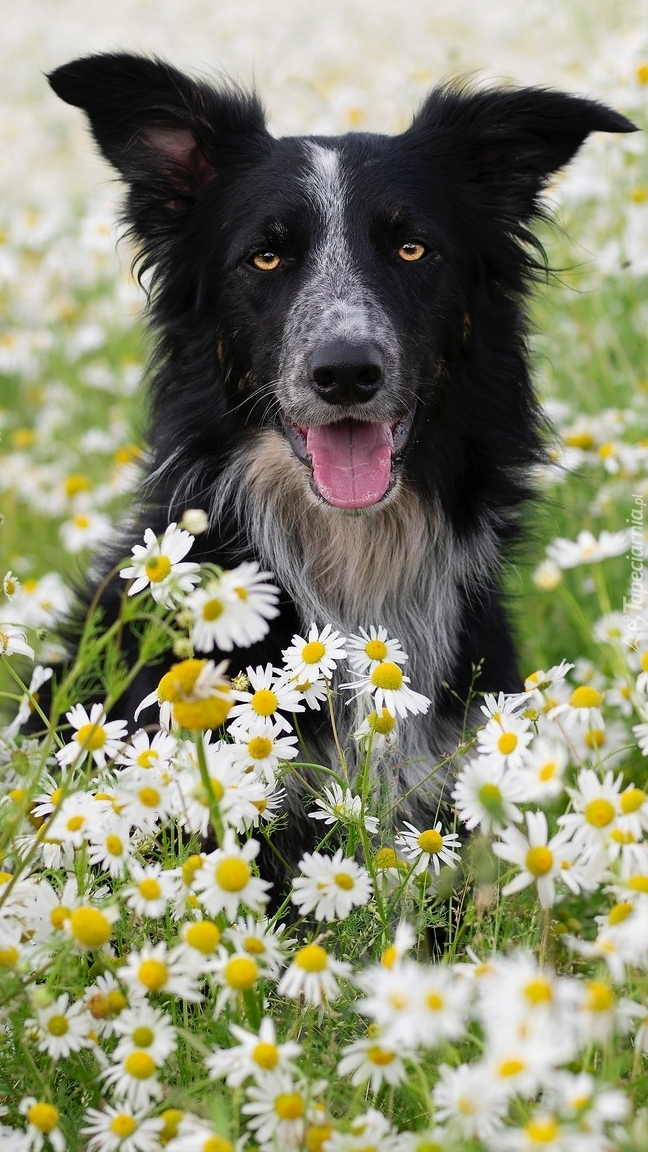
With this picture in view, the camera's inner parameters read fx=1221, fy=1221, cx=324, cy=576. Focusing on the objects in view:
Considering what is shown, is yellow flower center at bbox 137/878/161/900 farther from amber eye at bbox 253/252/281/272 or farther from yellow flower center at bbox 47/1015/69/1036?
amber eye at bbox 253/252/281/272

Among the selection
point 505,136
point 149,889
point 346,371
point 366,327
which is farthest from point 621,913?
point 505,136

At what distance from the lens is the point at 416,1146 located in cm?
172

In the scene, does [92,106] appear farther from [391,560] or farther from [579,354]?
[579,354]

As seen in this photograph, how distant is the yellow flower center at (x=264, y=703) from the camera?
2374 millimetres

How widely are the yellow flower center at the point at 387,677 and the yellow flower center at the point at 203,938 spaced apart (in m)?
0.68

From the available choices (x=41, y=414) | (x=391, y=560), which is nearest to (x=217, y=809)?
(x=391, y=560)

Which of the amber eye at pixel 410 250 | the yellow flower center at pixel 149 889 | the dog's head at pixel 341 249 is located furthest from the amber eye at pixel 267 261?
the yellow flower center at pixel 149 889

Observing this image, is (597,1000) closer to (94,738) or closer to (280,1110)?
(280,1110)

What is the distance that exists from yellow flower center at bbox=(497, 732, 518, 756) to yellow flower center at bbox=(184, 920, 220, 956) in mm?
661

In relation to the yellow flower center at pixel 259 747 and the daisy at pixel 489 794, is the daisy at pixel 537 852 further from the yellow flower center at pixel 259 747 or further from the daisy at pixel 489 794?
the yellow flower center at pixel 259 747

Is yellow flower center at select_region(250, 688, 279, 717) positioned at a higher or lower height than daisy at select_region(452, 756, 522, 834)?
higher

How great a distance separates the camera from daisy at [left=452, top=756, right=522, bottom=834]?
195 cm

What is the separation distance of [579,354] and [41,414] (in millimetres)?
3506

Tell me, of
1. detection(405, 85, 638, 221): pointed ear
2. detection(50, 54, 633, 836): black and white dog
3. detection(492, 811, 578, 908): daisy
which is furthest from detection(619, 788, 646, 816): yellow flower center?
detection(405, 85, 638, 221): pointed ear
